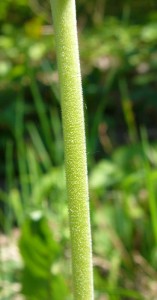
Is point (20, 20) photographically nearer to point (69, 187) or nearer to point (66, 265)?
point (66, 265)

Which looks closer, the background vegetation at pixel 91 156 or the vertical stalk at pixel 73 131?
the vertical stalk at pixel 73 131

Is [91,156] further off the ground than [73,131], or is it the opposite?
[91,156]

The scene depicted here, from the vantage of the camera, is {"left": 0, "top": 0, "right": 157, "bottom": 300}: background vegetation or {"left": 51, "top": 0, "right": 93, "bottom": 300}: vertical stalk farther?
{"left": 0, "top": 0, "right": 157, "bottom": 300}: background vegetation

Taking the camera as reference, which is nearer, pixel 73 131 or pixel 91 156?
pixel 73 131
